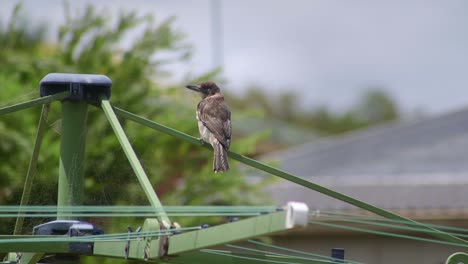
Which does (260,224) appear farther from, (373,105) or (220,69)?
(373,105)

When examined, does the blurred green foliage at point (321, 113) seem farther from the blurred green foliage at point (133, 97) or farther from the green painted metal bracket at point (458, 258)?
the green painted metal bracket at point (458, 258)

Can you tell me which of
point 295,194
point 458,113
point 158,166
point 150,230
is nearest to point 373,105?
point 458,113

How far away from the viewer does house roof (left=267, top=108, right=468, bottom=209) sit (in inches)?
653

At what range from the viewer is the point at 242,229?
4.14m

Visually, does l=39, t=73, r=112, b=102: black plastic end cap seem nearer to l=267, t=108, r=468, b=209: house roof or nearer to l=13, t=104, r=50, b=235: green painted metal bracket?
l=13, t=104, r=50, b=235: green painted metal bracket

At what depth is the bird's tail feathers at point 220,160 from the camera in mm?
7828

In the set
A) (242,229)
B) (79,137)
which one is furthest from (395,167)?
(242,229)

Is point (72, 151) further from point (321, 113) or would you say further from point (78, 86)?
point (321, 113)

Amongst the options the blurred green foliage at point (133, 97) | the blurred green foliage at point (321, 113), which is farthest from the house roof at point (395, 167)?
the blurred green foliage at point (321, 113)

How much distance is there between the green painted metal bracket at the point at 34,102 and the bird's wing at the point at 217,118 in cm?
238

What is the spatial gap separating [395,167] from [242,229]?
15.3m

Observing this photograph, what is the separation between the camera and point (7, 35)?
51.9ft

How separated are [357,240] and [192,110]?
113 inches

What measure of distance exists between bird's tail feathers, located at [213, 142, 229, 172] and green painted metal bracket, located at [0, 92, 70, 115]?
1.93m
